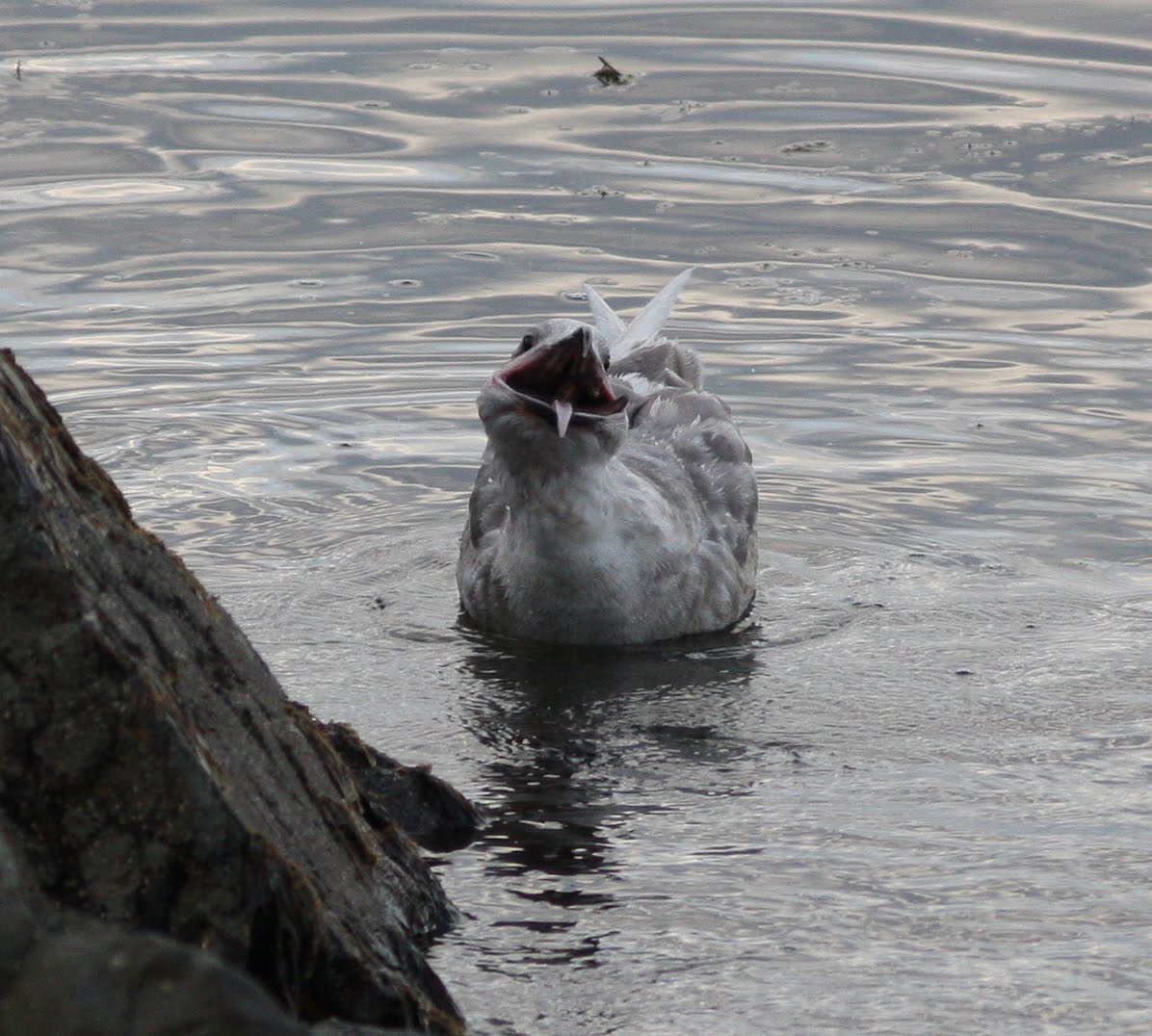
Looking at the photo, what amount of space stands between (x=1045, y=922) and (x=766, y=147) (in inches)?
390

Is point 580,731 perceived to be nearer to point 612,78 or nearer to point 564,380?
point 564,380

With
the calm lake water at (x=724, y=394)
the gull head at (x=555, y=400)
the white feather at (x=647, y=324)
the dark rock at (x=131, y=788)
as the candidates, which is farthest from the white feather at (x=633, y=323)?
the dark rock at (x=131, y=788)

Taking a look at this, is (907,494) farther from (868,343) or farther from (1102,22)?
(1102,22)

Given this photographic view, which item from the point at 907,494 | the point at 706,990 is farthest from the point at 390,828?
the point at 907,494

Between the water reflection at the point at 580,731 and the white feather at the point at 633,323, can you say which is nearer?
the water reflection at the point at 580,731

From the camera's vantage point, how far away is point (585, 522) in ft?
27.7

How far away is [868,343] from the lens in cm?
1185

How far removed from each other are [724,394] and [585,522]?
10.0ft

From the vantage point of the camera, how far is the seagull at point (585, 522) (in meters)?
8.09

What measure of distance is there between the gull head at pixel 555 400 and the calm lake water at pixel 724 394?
80cm

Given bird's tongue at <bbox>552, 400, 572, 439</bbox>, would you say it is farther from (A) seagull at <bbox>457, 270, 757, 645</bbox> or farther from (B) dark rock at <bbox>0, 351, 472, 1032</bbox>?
(B) dark rock at <bbox>0, 351, 472, 1032</bbox>

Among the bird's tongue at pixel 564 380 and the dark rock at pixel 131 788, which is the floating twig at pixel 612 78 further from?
the dark rock at pixel 131 788

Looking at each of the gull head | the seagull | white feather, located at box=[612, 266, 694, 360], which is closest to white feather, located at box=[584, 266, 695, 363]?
white feather, located at box=[612, 266, 694, 360]

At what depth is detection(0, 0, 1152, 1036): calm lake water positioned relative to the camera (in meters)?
5.75
